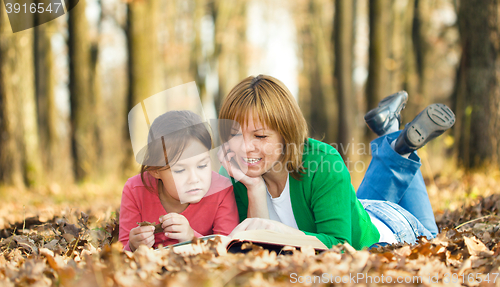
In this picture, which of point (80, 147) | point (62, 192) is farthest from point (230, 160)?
point (80, 147)

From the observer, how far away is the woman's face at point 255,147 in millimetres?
2293

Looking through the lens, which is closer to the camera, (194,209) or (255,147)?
(255,147)

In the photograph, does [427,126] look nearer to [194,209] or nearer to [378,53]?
[194,209]

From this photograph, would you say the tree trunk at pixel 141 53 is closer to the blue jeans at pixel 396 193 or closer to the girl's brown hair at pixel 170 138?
the girl's brown hair at pixel 170 138

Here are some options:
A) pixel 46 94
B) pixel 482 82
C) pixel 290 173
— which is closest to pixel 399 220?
pixel 290 173

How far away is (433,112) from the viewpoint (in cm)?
276

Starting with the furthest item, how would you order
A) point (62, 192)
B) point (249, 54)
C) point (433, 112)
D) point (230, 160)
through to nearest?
point (249, 54) < point (62, 192) < point (433, 112) < point (230, 160)

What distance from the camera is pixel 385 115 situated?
3.19 metres

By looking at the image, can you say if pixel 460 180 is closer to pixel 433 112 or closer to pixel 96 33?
pixel 433 112

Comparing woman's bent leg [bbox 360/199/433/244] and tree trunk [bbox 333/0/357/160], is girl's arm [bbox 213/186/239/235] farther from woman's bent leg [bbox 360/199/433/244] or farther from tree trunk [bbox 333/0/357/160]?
tree trunk [bbox 333/0/357/160]

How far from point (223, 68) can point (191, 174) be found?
15460 millimetres

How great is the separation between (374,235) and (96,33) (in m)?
15.4

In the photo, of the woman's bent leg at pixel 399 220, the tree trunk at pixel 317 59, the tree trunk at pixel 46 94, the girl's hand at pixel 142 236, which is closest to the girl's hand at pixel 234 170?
the girl's hand at pixel 142 236

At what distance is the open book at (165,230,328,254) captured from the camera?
1923 millimetres
